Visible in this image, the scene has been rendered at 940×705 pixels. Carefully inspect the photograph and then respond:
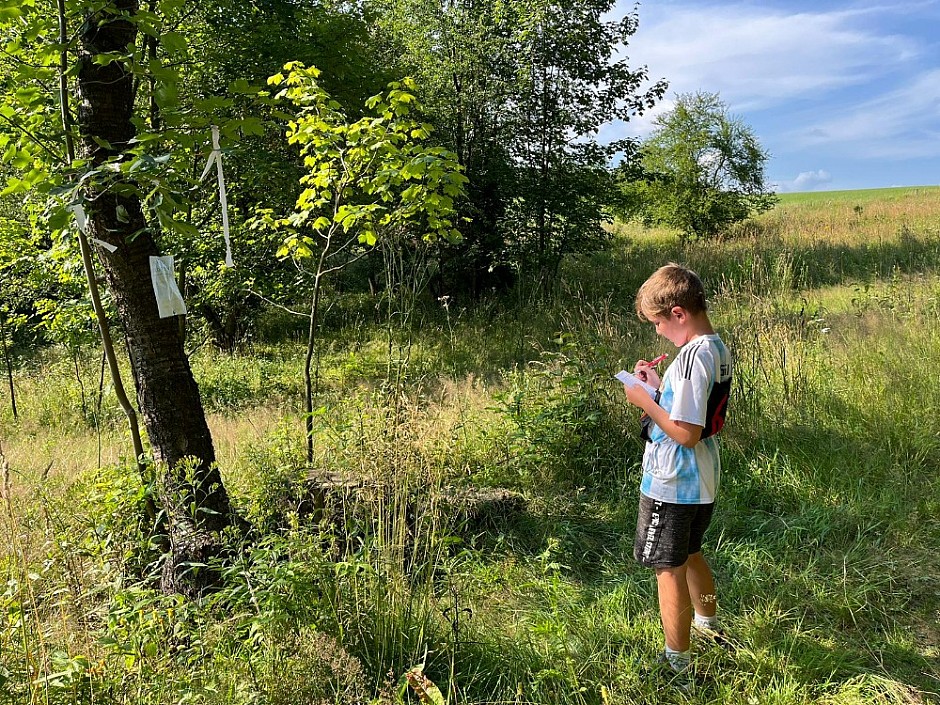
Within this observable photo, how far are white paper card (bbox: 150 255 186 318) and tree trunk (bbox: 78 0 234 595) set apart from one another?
84mm

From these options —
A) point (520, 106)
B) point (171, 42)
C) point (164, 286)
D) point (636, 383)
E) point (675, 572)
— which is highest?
point (520, 106)

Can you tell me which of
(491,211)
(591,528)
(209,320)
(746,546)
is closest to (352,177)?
(591,528)

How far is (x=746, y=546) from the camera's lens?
11.5 feet

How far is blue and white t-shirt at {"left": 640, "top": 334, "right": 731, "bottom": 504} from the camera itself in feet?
7.62

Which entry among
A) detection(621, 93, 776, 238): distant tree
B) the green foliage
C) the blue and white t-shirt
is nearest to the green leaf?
the green foliage

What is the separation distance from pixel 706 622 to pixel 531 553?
137 centimetres

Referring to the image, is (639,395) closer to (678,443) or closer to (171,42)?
(678,443)

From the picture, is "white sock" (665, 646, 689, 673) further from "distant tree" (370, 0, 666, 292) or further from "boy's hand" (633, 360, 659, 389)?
"distant tree" (370, 0, 666, 292)

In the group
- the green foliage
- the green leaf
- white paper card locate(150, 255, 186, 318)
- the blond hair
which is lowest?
the blond hair

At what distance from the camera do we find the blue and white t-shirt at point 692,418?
2322 millimetres

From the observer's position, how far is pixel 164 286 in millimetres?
3275

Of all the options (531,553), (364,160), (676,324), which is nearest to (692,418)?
(676,324)

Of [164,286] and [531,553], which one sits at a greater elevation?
[164,286]

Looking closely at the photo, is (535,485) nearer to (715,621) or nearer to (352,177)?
(715,621)
